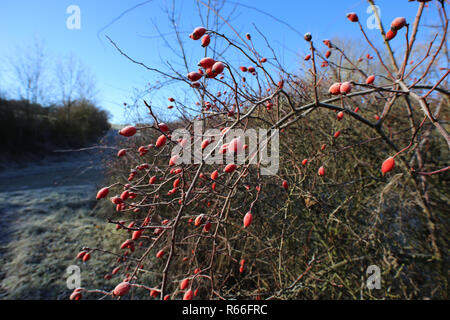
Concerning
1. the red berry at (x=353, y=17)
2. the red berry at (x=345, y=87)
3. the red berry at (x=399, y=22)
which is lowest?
the red berry at (x=345, y=87)

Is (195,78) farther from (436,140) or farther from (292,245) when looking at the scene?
(436,140)

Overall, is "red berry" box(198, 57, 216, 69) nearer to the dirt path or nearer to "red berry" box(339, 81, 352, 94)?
"red berry" box(339, 81, 352, 94)

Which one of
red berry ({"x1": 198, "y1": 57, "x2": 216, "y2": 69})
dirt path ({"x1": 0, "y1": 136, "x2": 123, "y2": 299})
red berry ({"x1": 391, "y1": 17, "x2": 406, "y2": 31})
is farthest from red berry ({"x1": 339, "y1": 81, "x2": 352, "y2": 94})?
dirt path ({"x1": 0, "y1": 136, "x2": 123, "y2": 299})

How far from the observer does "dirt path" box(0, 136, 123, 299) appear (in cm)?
212

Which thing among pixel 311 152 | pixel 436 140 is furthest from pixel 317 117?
pixel 436 140

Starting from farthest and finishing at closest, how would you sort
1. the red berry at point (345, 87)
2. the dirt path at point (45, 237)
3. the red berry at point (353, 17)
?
the dirt path at point (45, 237), the red berry at point (353, 17), the red berry at point (345, 87)

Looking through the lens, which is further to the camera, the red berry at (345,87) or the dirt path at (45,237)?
the dirt path at (45,237)

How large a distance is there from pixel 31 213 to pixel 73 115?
11.3 meters

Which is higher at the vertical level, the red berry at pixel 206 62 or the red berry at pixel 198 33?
the red berry at pixel 198 33

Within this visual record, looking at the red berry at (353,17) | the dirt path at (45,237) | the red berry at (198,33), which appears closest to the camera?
the red berry at (198,33)

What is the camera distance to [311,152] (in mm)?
1648

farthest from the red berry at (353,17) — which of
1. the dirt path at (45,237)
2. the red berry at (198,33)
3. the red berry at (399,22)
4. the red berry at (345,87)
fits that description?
the dirt path at (45,237)

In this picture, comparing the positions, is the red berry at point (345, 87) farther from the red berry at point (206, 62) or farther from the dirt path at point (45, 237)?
the dirt path at point (45, 237)

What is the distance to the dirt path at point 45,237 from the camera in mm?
2115
